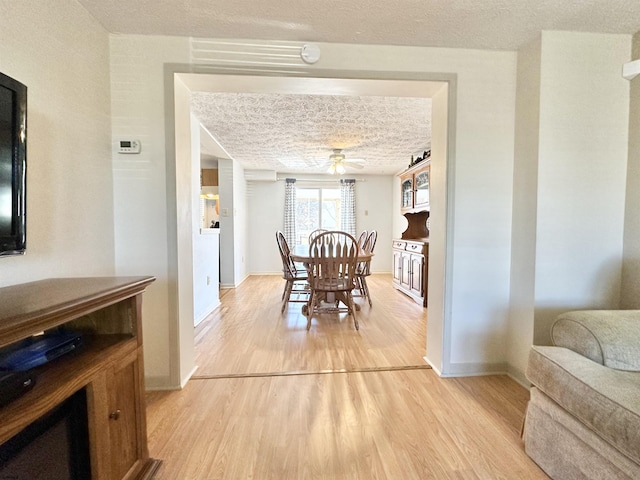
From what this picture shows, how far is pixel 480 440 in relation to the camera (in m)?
1.29

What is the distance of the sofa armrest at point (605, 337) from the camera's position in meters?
1.04

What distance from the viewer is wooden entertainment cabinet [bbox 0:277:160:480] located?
67 centimetres

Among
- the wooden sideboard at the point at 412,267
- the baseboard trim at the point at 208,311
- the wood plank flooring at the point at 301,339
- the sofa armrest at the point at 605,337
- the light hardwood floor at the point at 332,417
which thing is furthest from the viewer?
the wooden sideboard at the point at 412,267

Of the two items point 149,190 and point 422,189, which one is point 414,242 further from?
point 149,190

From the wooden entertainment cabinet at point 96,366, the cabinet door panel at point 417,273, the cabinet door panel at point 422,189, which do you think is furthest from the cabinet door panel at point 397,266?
the wooden entertainment cabinet at point 96,366

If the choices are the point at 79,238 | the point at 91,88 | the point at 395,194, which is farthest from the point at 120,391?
the point at 395,194

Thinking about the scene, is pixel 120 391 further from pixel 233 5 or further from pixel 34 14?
pixel 233 5

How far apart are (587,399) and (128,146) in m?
2.44

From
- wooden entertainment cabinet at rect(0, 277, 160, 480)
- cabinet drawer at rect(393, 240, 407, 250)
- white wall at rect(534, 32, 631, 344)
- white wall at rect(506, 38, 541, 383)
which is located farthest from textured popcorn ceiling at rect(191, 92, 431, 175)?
wooden entertainment cabinet at rect(0, 277, 160, 480)

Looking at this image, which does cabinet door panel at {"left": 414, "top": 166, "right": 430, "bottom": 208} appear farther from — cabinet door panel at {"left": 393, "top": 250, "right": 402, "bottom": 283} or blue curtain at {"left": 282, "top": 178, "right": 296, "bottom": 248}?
blue curtain at {"left": 282, "top": 178, "right": 296, "bottom": 248}

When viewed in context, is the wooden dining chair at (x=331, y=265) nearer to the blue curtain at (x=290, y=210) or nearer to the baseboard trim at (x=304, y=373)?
the baseboard trim at (x=304, y=373)

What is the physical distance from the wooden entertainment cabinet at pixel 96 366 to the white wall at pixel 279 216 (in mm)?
4626

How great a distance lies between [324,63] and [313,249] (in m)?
Result: 1.53

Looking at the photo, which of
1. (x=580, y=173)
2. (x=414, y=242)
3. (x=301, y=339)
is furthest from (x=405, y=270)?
(x=580, y=173)
